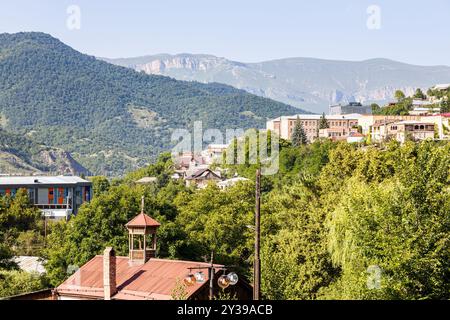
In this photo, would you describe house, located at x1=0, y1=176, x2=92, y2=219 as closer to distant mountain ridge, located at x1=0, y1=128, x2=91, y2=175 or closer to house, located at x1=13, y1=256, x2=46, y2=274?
house, located at x1=13, y1=256, x2=46, y2=274

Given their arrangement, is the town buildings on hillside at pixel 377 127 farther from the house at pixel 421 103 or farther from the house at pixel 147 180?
the house at pixel 147 180

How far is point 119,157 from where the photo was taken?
651 feet

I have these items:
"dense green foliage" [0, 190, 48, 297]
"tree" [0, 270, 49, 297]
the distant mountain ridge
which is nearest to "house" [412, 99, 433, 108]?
"dense green foliage" [0, 190, 48, 297]

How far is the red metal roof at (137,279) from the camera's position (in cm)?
1886

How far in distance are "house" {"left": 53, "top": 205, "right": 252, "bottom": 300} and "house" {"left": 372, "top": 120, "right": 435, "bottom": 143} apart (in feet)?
191

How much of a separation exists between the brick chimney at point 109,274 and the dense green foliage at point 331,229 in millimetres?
4632

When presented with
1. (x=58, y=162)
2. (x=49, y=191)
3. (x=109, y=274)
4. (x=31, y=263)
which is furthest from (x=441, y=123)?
(x=58, y=162)

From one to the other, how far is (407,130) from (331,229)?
188ft

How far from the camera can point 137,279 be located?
20.0m

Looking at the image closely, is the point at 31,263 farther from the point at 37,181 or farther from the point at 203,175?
the point at 203,175

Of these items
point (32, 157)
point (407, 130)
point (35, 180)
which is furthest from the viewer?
→ point (32, 157)

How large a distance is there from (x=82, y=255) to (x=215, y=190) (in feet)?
57.8

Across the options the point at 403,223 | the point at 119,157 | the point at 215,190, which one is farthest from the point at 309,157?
the point at 119,157
